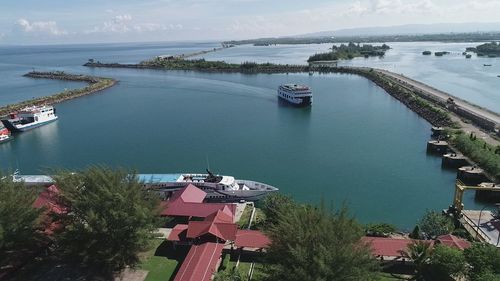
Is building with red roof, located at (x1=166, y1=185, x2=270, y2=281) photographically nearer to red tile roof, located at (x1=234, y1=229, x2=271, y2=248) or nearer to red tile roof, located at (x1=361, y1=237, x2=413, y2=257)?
red tile roof, located at (x1=234, y1=229, x2=271, y2=248)

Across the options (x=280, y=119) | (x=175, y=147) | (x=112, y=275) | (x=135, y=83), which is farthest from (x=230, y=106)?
(x=112, y=275)

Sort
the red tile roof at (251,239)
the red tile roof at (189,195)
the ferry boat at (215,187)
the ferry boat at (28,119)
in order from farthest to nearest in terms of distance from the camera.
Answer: the ferry boat at (28,119)
the ferry boat at (215,187)
the red tile roof at (189,195)
the red tile roof at (251,239)

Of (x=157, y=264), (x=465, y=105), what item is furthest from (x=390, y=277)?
(x=465, y=105)

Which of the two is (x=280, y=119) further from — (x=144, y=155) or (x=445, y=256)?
(x=445, y=256)

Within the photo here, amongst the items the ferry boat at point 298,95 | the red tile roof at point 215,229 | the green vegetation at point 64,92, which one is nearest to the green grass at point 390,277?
the red tile roof at point 215,229

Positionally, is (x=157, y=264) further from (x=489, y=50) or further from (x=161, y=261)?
(x=489, y=50)

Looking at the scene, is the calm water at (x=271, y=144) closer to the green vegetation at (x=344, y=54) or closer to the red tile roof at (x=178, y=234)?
the red tile roof at (x=178, y=234)
